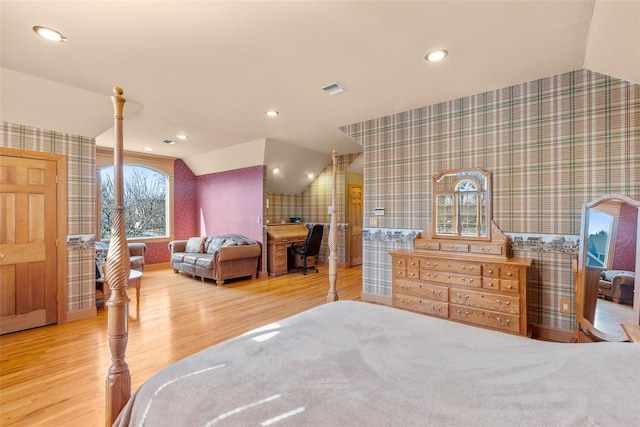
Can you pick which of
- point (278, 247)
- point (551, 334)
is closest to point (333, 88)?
point (551, 334)

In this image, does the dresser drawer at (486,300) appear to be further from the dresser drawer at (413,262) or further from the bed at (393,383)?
the bed at (393,383)

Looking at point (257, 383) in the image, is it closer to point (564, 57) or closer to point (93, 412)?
point (93, 412)

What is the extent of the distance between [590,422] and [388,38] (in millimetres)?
2381

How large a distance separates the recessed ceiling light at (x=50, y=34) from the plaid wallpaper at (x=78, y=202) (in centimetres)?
159

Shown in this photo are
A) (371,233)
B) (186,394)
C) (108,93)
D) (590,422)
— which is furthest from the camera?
(371,233)

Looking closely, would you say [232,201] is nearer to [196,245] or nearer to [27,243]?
[196,245]

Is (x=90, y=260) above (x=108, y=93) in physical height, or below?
below

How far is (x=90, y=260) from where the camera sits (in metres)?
3.68

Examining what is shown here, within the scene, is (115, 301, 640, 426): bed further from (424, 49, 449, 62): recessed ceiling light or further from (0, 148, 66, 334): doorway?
(0, 148, 66, 334): doorway

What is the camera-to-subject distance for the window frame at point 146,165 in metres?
5.84

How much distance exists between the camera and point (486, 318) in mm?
2930

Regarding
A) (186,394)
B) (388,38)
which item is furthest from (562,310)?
(186,394)

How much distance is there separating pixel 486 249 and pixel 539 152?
3.64 ft

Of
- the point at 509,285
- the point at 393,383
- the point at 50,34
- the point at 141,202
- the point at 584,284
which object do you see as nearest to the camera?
the point at 393,383
